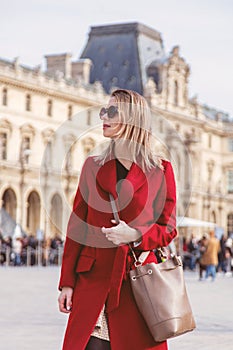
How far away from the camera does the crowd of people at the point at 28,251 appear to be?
33.1m

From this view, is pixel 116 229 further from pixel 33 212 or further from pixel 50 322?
pixel 33 212

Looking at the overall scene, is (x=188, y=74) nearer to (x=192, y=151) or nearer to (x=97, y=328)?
(x=192, y=151)

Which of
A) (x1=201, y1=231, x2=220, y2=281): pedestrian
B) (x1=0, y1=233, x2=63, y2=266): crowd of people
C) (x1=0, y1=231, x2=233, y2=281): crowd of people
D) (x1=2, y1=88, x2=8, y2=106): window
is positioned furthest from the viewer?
(x1=2, y1=88, x2=8, y2=106): window

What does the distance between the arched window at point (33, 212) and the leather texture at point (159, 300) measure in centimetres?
4776

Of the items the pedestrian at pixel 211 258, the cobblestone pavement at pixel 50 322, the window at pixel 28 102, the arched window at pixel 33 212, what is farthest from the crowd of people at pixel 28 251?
the window at pixel 28 102

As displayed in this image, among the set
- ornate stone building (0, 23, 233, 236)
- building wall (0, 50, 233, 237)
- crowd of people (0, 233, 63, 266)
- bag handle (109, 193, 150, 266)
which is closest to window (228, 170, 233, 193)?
ornate stone building (0, 23, 233, 236)

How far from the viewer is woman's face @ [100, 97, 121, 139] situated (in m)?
4.29

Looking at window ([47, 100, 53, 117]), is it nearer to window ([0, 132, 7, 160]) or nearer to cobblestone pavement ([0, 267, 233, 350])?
window ([0, 132, 7, 160])

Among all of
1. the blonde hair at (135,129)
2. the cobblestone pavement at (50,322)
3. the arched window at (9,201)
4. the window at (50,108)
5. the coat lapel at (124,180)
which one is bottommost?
the cobblestone pavement at (50,322)

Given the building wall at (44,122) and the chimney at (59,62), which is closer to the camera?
the building wall at (44,122)

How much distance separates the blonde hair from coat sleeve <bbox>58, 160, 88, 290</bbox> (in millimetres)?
165

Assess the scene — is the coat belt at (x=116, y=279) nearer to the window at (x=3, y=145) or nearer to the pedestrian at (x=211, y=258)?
the pedestrian at (x=211, y=258)

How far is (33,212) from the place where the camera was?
5241 centimetres

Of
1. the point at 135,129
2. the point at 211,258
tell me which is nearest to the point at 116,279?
the point at 135,129
